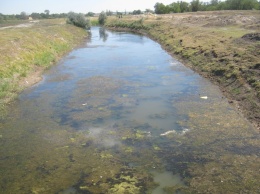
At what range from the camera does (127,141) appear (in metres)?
15.6

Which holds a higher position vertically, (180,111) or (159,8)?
(159,8)

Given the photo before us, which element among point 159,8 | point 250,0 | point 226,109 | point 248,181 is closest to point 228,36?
point 226,109

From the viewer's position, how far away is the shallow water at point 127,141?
40.1 ft

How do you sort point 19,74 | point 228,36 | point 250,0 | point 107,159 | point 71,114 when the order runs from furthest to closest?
1. point 250,0
2. point 228,36
3. point 19,74
4. point 71,114
5. point 107,159

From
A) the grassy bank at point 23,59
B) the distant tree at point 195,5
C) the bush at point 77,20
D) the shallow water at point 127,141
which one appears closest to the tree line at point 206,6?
the distant tree at point 195,5

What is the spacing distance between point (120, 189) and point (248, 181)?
5.47 metres

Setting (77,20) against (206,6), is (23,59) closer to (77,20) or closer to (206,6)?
(77,20)

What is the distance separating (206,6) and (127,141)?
11223 centimetres

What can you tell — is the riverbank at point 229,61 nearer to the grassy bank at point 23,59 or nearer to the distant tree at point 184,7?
the grassy bank at point 23,59

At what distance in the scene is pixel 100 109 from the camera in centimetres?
2008

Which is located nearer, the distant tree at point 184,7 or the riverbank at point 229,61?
the riverbank at point 229,61

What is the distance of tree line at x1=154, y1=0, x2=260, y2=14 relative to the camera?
94406 mm

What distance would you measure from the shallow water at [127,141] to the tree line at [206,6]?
8098cm

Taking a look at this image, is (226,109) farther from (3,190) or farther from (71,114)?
(3,190)
